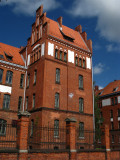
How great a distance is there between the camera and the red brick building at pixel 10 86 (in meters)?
23.6

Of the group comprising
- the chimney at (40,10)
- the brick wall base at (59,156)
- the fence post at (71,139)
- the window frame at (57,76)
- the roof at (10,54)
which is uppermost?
the chimney at (40,10)

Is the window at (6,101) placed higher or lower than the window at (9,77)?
lower

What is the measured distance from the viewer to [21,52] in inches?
1175

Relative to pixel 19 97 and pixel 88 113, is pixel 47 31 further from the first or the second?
pixel 88 113

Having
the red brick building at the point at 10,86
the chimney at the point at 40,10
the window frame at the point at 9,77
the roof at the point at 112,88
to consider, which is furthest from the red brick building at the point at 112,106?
the window frame at the point at 9,77

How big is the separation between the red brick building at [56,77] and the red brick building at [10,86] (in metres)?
1.18

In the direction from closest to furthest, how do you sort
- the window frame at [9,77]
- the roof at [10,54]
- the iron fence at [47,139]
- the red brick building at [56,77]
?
the iron fence at [47,139] < the red brick building at [56,77] < the window frame at [9,77] < the roof at [10,54]

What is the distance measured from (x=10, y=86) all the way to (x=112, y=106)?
24.1 m

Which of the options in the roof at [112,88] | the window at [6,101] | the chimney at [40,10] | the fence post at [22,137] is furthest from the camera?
the roof at [112,88]

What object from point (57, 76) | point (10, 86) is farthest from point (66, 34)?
point (10, 86)

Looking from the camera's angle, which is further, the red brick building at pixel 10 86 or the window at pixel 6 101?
the window at pixel 6 101

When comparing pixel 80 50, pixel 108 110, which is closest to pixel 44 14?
pixel 80 50

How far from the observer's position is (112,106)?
40031mm

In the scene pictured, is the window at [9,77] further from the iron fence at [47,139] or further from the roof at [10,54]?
the iron fence at [47,139]
